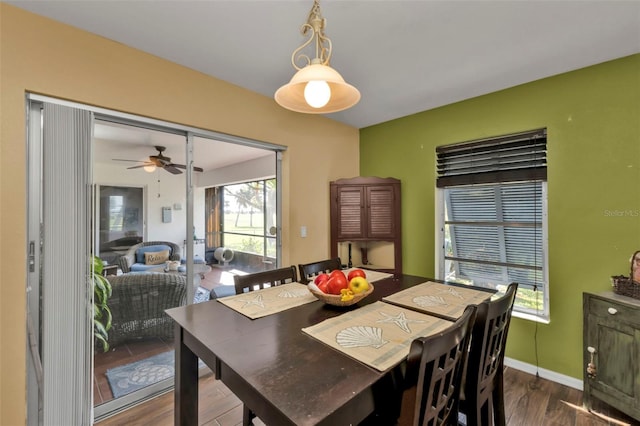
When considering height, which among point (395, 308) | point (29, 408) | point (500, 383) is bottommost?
point (29, 408)

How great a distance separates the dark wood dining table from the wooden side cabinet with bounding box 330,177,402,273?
181 cm

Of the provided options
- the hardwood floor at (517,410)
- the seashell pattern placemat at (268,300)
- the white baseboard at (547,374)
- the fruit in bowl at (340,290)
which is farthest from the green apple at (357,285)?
the white baseboard at (547,374)

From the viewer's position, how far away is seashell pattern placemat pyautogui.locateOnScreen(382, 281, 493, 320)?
1451 mm

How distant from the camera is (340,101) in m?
1.56

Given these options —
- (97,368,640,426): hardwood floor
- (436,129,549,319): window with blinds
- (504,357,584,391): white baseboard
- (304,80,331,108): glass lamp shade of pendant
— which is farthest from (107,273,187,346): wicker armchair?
(504,357,584,391): white baseboard

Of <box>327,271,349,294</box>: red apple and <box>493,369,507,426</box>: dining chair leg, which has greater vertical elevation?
<box>327,271,349,294</box>: red apple

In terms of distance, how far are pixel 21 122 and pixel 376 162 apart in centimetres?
320

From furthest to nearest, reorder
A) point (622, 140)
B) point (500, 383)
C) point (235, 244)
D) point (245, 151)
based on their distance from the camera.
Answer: point (235, 244) → point (245, 151) → point (622, 140) → point (500, 383)

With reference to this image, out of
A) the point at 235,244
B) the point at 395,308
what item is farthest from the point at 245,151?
the point at 395,308

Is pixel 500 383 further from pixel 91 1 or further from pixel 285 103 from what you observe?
pixel 91 1

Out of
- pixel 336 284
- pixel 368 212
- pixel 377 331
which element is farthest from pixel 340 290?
pixel 368 212

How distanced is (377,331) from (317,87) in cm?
121

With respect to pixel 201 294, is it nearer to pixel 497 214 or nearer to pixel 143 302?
pixel 143 302

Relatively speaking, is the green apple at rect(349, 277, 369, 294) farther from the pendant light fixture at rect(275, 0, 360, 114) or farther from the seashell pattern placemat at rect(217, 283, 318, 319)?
the pendant light fixture at rect(275, 0, 360, 114)
